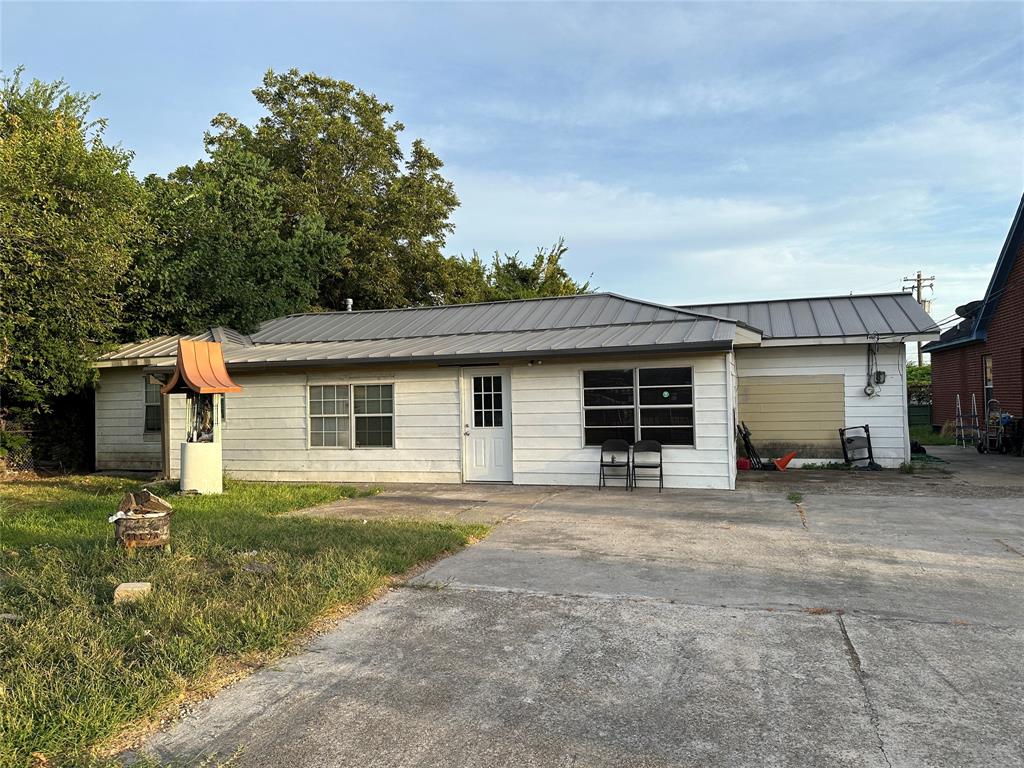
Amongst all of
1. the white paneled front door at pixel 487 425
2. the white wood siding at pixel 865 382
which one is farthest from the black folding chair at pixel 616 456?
the white wood siding at pixel 865 382

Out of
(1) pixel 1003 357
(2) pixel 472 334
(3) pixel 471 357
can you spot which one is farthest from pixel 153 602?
(1) pixel 1003 357

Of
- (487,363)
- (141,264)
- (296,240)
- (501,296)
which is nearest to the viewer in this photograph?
(487,363)

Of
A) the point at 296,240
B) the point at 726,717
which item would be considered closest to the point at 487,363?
the point at 726,717

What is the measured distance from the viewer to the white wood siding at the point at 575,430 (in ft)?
34.1

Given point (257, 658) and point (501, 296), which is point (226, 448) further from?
point (501, 296)

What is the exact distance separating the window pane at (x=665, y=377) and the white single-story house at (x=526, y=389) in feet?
0.08

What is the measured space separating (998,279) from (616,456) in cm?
1318

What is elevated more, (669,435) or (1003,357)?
(1003,357)

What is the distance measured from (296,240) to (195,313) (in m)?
4.72

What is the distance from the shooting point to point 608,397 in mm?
11031

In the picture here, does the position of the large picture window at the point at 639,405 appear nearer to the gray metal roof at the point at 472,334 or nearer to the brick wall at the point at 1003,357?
the gray metal roof at the point at 472,334

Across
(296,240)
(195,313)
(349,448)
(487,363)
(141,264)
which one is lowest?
(349,448)

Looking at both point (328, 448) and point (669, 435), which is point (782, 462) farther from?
point (328, 448)

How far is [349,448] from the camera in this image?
12406mm
